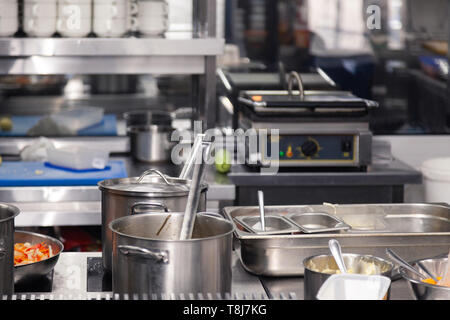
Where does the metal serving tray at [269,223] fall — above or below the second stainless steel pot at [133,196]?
below

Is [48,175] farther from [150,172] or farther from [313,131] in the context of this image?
[150,172]

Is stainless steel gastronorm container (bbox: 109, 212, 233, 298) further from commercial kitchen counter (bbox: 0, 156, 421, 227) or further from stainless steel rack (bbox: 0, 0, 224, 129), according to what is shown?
stainless steel rack (bbox: 0, 0, 224, 129)

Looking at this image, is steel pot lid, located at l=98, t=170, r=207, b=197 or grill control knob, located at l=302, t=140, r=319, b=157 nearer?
steel pot lid, located at l=98, t=170, r=207, b=197

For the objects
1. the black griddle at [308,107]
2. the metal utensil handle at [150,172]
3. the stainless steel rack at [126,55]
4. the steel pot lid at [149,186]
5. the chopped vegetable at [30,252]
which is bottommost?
the chopped vegetable at [30,252]

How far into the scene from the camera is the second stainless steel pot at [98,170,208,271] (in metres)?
1.74

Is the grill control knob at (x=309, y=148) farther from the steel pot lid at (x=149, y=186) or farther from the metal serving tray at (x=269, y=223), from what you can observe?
the steel pot lid at (x=149, y=186)

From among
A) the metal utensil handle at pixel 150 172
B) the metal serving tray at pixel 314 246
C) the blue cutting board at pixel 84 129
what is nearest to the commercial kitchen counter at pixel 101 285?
the metal serving tray at pixel 314 246

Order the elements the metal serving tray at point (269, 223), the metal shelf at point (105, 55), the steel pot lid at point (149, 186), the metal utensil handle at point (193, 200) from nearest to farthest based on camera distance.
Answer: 1. the metal utensil handle at point (193, 200)
2. the steel pot lid at point (149, 186)
3. the metal serving tray at point (269, 223)
4. the metal shelf at point (105, 55)

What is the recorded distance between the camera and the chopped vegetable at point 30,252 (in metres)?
1.89

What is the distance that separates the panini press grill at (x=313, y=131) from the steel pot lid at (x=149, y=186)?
1432mm

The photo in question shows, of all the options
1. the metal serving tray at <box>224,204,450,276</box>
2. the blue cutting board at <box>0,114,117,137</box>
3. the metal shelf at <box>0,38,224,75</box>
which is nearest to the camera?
the metal serving tray at <box>224,204,450,276</box>

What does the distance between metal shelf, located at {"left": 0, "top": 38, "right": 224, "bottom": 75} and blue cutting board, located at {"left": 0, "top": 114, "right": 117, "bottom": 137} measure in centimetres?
38

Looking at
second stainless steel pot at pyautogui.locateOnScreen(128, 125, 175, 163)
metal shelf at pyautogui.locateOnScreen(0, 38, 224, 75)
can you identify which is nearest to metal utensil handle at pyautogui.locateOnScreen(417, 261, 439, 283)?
metal shelf at pyautogui.locateOnScreen(0, 38, 224, 75)

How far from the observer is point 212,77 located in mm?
3711
